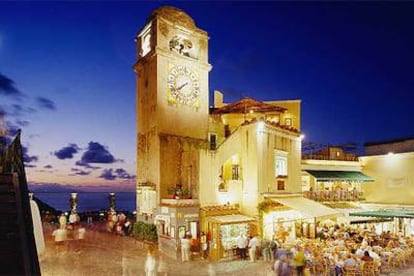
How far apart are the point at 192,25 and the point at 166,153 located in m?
10.5

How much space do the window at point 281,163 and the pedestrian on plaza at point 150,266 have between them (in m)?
9.54

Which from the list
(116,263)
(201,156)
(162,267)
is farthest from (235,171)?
(116,263)

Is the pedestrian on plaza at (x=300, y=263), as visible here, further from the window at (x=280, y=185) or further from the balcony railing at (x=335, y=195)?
the balcony railing at (x=335, y=195)

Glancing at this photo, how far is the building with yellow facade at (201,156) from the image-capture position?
21781 mm

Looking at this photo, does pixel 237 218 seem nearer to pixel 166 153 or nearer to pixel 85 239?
pixel 166 153

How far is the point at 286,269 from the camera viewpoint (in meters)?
13.4

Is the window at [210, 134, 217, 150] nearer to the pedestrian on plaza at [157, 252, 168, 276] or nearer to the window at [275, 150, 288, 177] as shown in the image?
the window at [275, 150, 288, 177]

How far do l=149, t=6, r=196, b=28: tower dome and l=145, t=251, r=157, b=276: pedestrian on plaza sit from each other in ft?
55.9

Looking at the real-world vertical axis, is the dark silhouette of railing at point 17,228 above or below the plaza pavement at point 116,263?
above

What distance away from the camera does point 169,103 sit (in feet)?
91.4

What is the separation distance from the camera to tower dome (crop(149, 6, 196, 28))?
2834 centimetres

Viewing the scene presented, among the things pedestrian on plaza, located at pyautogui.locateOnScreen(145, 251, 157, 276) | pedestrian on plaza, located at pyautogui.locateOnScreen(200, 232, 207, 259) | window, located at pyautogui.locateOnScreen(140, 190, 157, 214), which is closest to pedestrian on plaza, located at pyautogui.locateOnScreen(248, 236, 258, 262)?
pedestrian on plaza, located at pyautogui.locateOnScreen(200, 232, 207, 259)

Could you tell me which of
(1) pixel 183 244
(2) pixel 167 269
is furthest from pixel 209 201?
(2) pixel 167 269

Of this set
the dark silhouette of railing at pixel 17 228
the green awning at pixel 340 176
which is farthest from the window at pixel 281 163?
the dark silhouette of railing at pixel 17 228
